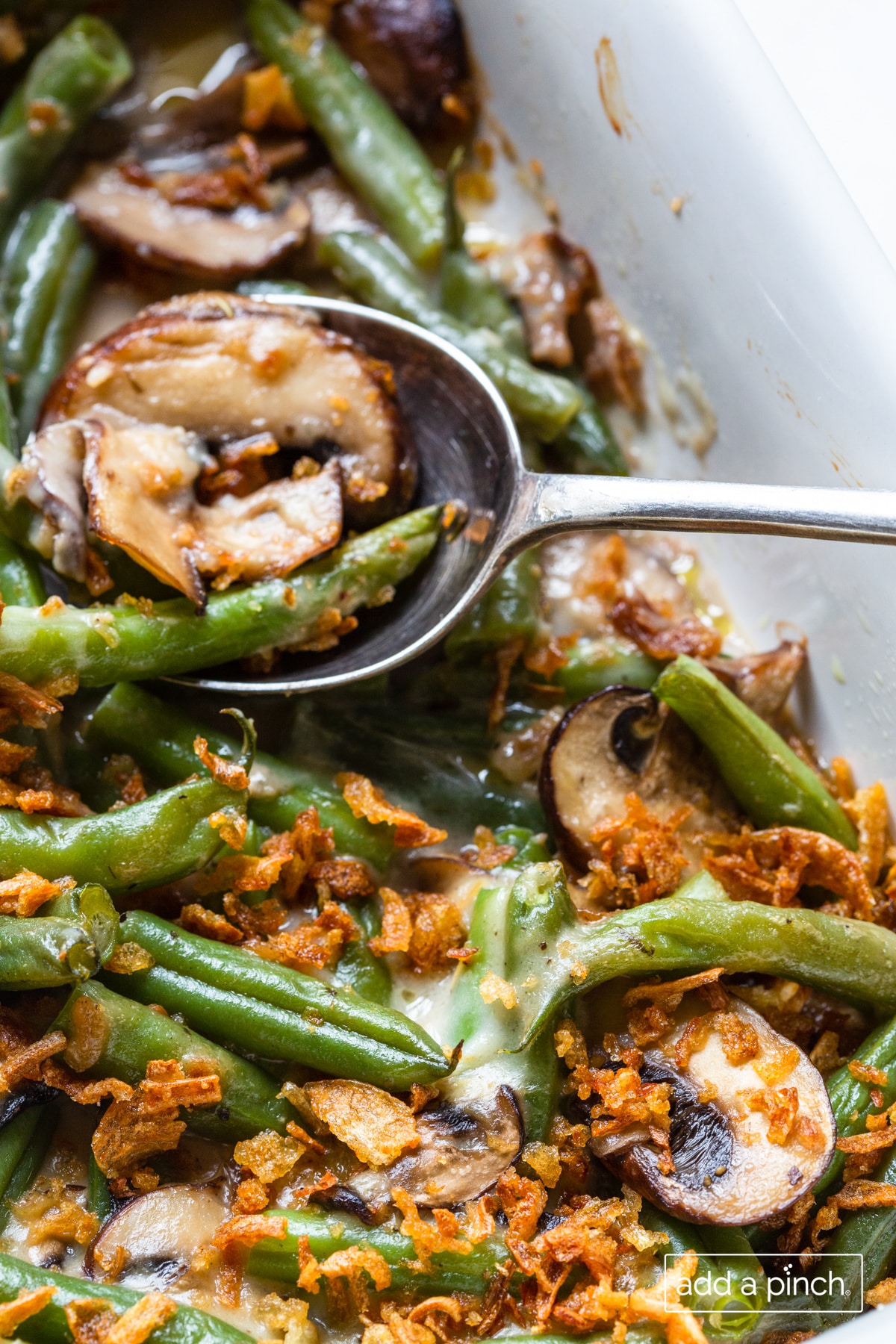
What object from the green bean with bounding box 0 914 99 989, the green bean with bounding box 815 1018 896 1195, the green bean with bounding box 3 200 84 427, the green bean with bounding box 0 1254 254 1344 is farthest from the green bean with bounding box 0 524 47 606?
the green bean with bounding box 815 1018 896 1195

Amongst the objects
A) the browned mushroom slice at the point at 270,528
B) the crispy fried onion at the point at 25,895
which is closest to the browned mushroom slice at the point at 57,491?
the browned mushroom slice at the point at 270,528

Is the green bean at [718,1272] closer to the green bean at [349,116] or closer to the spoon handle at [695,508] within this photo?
the spoon handle at [695,508]

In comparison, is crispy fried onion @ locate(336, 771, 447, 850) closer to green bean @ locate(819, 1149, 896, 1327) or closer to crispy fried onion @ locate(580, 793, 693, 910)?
crispy fried onion @ locate(580, 793, 693, 910)

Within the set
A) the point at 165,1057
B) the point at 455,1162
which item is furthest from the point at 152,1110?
the point at 455,1162

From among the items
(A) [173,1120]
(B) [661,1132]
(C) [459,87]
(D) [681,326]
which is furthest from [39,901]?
(C) [459,87]

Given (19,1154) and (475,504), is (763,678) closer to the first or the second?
(475,504)
